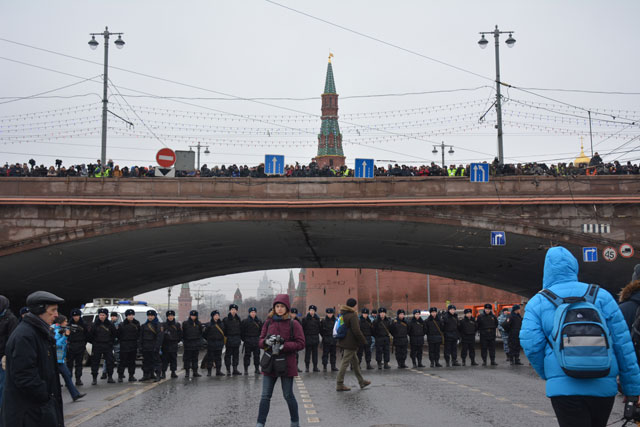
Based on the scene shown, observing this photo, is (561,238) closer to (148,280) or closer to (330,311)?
(330,311)

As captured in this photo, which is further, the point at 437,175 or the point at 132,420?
the point at 437,175

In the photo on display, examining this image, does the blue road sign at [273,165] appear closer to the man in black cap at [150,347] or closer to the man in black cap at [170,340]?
the man in black cap at [170,340]

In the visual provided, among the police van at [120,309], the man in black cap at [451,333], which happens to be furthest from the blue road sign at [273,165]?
the man in black cap at [451,333]

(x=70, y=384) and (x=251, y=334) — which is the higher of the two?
(x=70, y=384)

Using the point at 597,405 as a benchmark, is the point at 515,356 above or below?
below

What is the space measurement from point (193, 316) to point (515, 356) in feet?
32.1

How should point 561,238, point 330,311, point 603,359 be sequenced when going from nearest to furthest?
point 603,359 < point 330,311 < point 561,238

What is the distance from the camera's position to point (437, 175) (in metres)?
31.5

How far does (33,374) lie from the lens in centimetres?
523

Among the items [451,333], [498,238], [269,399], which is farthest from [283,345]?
[498,238]

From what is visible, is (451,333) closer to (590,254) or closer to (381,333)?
(381,333)

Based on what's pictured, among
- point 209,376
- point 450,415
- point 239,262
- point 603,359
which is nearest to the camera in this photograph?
point 603,359

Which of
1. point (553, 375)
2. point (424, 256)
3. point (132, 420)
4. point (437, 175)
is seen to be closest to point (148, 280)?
point (424, 256)

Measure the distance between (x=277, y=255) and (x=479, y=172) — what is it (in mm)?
18603
